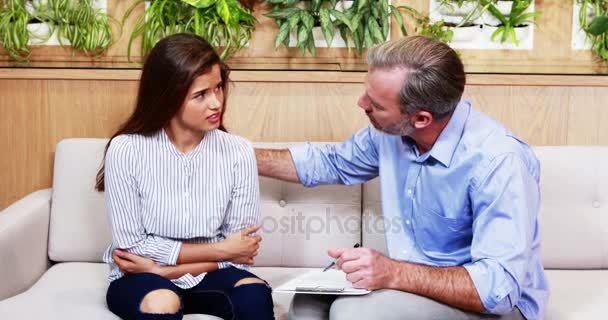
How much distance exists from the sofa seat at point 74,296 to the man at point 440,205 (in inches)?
14.5

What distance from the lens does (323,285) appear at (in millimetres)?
1760

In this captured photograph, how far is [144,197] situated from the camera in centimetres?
192

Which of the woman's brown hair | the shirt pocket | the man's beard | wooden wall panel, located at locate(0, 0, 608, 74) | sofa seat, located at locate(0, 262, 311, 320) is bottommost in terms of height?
sofa seat, located at locate(0, 262, 311, 320)

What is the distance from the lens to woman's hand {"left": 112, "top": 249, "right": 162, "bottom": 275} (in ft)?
6.17

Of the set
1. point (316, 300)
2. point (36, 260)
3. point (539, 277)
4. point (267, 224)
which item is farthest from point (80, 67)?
point (539, 277)

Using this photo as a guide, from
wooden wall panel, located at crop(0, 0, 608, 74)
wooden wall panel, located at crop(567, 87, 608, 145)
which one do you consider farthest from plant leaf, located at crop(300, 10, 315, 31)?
wooden wall panel, located at crop(567, 87, 608, 145)

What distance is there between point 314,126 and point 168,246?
2.53 ft

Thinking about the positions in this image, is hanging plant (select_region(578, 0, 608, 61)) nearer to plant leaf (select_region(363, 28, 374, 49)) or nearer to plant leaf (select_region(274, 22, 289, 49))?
plant leaf (select_region(363, 28, 374, 49))

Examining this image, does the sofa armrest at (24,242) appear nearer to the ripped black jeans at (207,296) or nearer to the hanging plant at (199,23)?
the ripped black jeans at (207,296)

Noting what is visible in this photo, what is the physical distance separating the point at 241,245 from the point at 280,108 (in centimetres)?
68

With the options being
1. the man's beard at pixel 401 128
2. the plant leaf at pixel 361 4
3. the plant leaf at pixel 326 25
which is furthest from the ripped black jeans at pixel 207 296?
the plant leaf at pixel 361 4

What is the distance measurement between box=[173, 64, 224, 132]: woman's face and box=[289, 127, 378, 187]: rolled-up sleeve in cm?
34

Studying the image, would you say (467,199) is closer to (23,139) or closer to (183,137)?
(183,137)

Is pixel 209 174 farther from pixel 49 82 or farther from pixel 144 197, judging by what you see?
pixel 49 82
